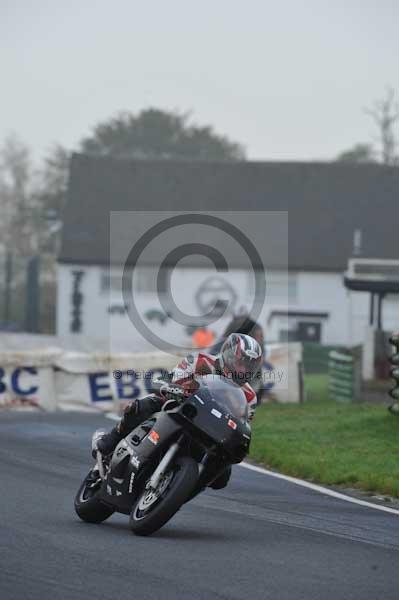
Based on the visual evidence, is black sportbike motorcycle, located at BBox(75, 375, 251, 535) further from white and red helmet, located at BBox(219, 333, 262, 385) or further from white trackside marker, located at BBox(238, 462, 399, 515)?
white trackside marker, located at BBox(238, 462, 399, 515)

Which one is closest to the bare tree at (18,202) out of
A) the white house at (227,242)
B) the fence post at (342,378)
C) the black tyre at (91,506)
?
the white house at (227,242)

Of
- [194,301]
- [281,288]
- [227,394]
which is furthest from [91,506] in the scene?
[281,288]

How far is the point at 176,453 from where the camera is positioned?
9492 mm

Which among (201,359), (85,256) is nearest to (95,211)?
(85,256)

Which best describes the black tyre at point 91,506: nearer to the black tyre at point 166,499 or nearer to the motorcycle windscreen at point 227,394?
the black tyre at point 166,499

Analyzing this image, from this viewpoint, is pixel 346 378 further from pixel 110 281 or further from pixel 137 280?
pixel 110 281

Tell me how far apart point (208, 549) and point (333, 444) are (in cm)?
869

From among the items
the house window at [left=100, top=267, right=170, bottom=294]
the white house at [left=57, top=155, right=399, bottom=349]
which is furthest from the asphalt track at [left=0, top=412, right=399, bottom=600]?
the house window at [left=100, top=267, right=170, bottom=294]

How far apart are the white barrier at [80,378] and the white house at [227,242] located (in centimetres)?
3398

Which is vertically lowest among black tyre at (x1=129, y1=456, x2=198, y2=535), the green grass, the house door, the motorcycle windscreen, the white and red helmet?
the house door

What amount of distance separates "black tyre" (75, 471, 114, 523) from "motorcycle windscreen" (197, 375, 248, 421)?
1.22 m

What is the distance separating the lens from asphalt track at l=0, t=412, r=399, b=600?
7516 mm

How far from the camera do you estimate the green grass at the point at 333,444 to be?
14.4m

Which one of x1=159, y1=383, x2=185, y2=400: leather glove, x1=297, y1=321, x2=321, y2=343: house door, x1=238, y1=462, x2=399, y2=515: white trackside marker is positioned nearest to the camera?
x1=159, y1=383, x2=185, y2=400: leather glove
